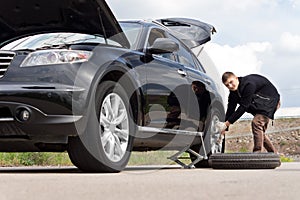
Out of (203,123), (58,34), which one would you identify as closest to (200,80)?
(203,123)

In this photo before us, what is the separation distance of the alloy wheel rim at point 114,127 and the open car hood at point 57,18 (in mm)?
731

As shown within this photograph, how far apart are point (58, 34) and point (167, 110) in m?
1.36

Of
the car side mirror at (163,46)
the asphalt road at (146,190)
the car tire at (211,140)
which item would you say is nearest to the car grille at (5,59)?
the asphalt road at (146,190)

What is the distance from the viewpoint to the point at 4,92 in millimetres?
5254

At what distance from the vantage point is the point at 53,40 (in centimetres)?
608

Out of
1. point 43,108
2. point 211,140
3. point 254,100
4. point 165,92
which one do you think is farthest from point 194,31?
point 43,108

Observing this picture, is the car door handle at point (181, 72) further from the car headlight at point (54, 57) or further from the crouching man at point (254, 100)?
the car headlight at point (54, 57)

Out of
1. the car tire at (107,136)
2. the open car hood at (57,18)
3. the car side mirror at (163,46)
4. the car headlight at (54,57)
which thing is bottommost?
the car tire at (107,136)

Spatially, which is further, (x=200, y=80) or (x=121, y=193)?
(x=200, y=80)

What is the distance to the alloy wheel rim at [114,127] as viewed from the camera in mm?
5629

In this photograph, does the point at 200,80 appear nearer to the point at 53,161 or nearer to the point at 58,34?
the point at 58,34

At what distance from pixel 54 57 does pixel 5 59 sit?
1.41 feet

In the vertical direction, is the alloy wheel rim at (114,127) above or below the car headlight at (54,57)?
below

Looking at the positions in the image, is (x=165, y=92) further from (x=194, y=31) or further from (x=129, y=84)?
(x=194, y=31)
